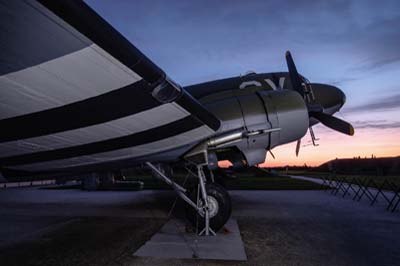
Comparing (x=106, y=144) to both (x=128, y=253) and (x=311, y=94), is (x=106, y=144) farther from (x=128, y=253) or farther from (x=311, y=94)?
(x=311, y=94)

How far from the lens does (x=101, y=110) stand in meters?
2.81

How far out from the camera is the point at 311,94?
7730mm

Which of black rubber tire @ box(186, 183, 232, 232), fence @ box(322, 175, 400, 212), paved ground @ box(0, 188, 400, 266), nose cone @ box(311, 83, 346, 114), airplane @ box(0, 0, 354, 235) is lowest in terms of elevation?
fence @ box(322, 175, 400, 212)

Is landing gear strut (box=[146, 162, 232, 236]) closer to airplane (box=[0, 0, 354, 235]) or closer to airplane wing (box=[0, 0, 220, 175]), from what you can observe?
airplane (box=[0, 0, 354, 235])

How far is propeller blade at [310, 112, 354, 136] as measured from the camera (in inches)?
258

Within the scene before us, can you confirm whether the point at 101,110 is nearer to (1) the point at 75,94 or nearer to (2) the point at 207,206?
(1) the point at 75,94

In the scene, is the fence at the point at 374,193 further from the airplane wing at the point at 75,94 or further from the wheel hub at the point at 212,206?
the airplane wing at the point at 75,94

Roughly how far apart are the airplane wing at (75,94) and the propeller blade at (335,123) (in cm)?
412

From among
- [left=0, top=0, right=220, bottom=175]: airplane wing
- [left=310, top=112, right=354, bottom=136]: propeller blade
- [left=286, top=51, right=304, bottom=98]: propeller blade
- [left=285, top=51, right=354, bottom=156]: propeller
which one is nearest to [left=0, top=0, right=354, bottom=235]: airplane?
[left=0, top=0, right=220, bottom=175]: airplane wing

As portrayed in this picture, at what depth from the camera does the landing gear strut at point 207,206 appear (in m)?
5.45

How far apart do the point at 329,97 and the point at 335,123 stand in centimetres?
150

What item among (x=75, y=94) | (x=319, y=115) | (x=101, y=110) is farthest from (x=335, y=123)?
(x=75, y=94)

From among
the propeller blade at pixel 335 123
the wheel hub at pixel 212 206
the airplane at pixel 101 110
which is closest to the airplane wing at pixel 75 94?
the airplane at pixel 101 110

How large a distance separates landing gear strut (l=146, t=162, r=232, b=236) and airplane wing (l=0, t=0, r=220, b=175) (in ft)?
5.81
